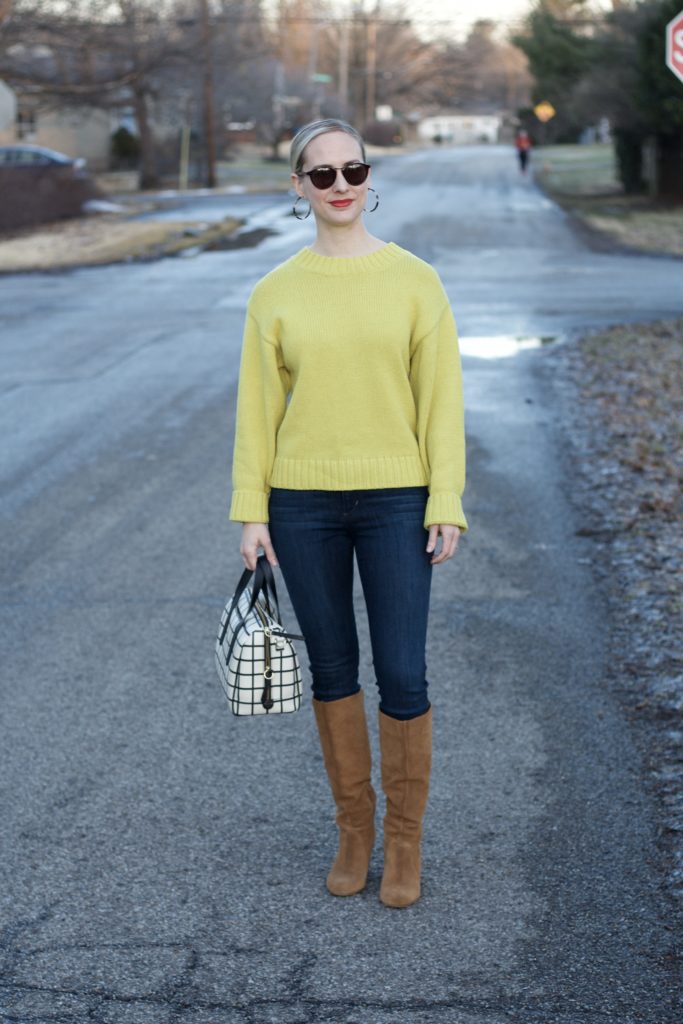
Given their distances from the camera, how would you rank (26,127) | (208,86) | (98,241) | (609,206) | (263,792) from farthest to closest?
(26,127)
(208,86)
(609,206)
(98,241)
(263,792)

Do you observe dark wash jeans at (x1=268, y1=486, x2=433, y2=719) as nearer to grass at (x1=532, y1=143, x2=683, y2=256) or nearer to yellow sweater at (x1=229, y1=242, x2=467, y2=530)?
yellow sweater at (x1=229, y1=242, x2=467, y2=530)

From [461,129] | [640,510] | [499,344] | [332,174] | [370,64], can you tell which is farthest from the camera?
[461,129]

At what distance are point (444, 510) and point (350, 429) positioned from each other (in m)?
0.30

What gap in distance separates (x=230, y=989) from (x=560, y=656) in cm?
271

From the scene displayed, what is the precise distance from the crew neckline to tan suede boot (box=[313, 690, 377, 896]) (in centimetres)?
113

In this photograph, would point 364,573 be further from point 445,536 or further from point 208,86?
point 208,86

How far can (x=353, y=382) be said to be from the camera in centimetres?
337

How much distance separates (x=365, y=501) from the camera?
3422 mm

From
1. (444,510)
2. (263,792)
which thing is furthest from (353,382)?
(263,792)

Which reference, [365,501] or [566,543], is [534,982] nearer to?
[365,501]

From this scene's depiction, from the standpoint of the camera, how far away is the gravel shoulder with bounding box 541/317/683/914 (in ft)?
15.6

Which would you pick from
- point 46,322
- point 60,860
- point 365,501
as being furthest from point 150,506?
point 46,322

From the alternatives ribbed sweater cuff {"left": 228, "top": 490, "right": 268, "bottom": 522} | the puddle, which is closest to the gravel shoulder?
the puddle

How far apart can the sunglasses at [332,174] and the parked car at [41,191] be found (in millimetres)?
28628
